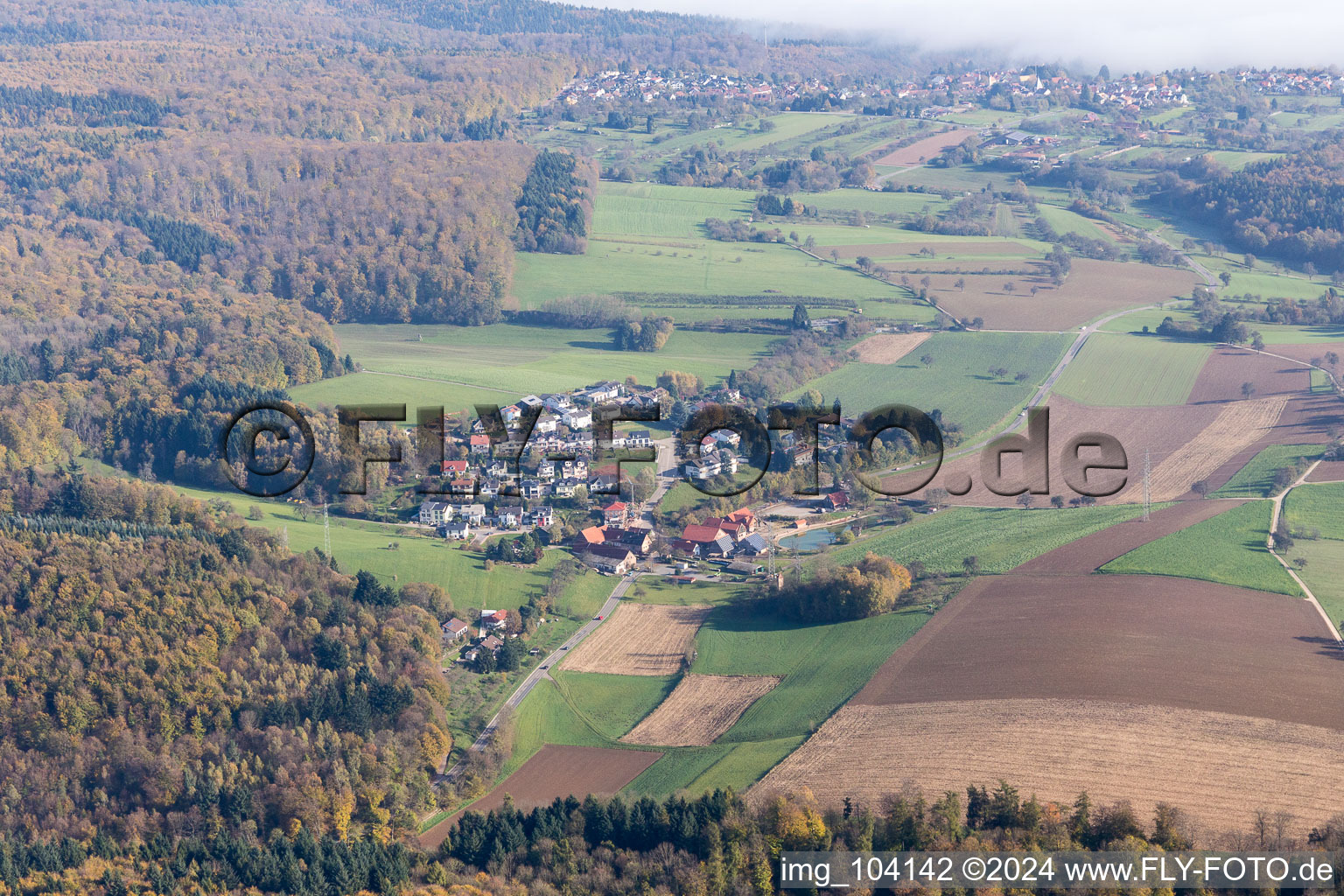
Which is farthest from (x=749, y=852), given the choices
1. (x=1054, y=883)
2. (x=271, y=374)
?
(x=271, y=374)

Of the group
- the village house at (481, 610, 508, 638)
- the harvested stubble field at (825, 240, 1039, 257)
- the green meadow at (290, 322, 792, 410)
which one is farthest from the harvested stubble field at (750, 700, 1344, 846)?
the harvested stubble field at (825, 240, 1039, 257)

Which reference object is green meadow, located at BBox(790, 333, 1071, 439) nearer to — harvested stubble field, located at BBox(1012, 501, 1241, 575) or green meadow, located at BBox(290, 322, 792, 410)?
green meadow, located at BBox(290, 322, 792, 410)

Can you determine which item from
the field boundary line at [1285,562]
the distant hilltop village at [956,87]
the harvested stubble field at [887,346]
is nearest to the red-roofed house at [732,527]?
the field boundary line at [1285,562]

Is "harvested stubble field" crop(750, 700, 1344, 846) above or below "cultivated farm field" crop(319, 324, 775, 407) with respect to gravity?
below

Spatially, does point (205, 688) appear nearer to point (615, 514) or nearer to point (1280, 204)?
point (615, 514)

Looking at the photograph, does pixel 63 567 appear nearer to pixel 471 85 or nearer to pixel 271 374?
pixel 271 374

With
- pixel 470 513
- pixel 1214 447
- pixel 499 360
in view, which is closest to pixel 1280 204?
pixel 1214 447
